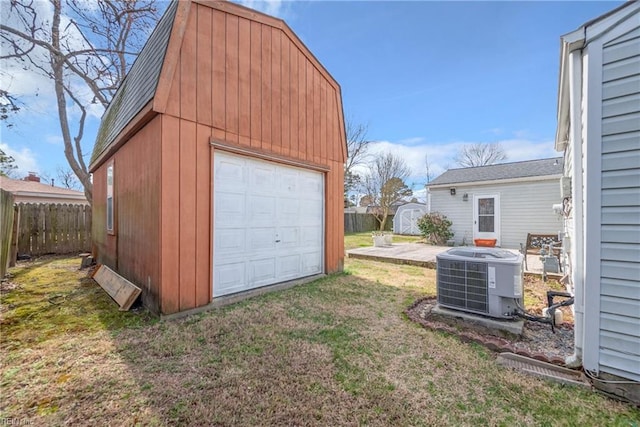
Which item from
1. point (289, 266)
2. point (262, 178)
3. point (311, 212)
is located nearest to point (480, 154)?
point (311, 212)

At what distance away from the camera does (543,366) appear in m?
2.46

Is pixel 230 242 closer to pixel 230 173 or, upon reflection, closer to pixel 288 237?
pixel 230 173

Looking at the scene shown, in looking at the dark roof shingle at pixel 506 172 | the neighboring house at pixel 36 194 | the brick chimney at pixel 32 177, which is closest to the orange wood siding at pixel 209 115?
the dark roof shingle at pixel 506 172

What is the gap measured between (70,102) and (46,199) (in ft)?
21.4

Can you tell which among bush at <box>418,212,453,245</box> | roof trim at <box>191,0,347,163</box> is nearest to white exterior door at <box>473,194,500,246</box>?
bush at <box>418,212,453,245</box>

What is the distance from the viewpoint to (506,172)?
1123 cm

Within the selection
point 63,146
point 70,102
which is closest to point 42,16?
point 70,102

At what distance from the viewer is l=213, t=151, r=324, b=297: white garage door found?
427cm

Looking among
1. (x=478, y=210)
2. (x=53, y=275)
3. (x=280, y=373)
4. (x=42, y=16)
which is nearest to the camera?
(x=280, y=373)

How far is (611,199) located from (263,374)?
3241mm

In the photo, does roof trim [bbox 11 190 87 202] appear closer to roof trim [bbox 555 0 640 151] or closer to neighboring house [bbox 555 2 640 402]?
roof trim [bbox 555 0 640 151]

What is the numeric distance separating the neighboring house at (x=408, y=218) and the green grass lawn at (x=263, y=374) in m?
15.4

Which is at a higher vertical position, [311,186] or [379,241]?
[311,186]

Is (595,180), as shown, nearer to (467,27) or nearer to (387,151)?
(467,27)
